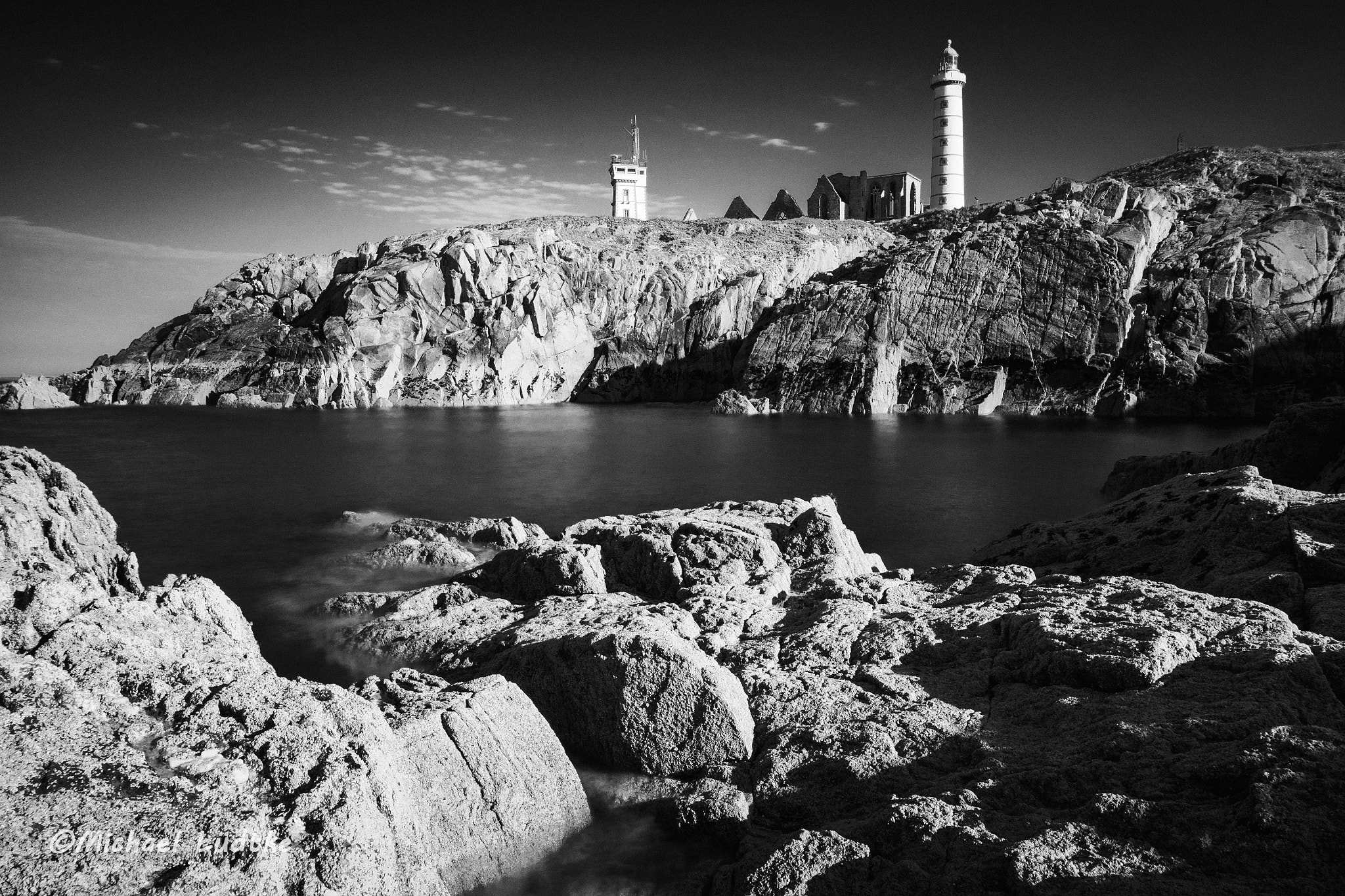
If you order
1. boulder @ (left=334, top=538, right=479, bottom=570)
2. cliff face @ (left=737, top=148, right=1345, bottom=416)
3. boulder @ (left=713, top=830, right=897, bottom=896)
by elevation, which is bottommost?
boulder @ (left=334, top=538, right=479, bottom=570)

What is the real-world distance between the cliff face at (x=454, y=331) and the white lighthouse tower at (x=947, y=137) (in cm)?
2093

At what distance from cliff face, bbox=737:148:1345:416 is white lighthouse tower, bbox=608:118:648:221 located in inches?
2534

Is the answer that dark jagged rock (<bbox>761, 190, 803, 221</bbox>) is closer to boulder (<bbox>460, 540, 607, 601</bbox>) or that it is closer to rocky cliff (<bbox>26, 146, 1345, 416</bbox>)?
rocky cliff (<bbox>26, 146, 1345, 416</bbox>)

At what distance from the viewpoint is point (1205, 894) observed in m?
4.97

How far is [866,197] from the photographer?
136m

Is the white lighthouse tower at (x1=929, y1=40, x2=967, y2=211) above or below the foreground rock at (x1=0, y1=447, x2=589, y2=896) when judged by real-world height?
above

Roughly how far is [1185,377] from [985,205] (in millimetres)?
53258

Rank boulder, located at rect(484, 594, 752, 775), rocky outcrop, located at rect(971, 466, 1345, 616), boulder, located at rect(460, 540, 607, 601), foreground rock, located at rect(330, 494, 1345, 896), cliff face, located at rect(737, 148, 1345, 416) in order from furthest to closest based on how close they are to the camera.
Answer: cliff face, located at rect(737, 148, 1345, 416), boulder, located at rect(460, 540, 607, 601), rocky outcrop, located at rect(971, 466, 1345, 616), boulder, located at rect(484, 594, 752, 775), foreground rock, located at rect(330, 494, 1345, 896)

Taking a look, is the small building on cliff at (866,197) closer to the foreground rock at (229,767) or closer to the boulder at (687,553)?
the boulder at (687,553)

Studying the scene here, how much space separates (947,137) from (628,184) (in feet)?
186

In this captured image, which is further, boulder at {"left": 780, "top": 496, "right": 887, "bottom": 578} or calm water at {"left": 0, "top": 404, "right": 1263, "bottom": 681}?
calm water at {"left": 0, "top": 404, "right": 1263, "bottom": 681}

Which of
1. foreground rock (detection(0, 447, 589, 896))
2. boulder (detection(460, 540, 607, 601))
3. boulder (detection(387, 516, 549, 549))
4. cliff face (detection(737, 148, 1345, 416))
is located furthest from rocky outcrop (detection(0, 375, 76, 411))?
foreground rock (detection(0, 447, 589, 896))

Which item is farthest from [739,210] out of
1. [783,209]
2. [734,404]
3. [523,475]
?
[523,475]

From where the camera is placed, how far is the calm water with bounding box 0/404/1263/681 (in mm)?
23875
